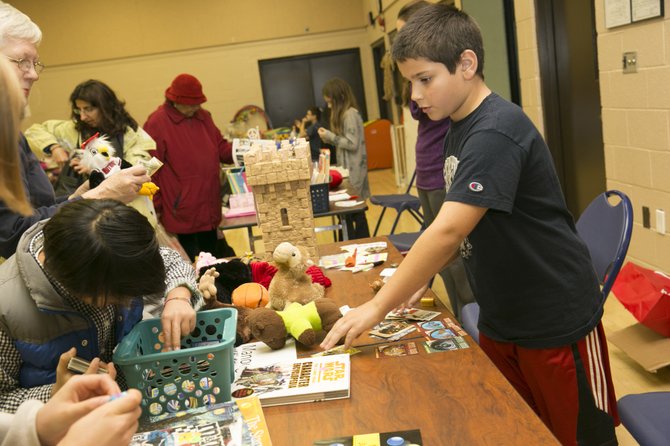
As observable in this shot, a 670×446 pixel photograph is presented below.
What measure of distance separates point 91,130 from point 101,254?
2517mm

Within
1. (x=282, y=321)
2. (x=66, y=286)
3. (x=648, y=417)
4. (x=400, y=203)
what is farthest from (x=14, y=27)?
(x=400, y=203)

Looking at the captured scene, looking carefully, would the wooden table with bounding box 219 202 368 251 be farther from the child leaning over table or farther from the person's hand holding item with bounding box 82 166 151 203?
the child leaning over table

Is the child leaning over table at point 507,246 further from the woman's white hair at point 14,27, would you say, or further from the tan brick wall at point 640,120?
the tan brick wall at point 640,120

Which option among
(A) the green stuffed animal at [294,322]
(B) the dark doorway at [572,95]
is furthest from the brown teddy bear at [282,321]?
(B) the dark doorway at [572,95]

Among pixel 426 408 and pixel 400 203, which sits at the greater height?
pixel 426 408

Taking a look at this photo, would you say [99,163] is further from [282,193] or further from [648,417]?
[648,417]

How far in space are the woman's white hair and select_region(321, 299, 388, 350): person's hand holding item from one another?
126 centimetres

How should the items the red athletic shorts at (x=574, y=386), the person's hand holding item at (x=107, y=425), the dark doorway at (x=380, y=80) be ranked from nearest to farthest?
1. the person's hand holding item at (x=107, y=425)
2. the red athletic shorts at (x=574, y=386)
3. the dark doorway at (x=380, y=80)

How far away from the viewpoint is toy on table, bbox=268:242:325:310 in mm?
1930

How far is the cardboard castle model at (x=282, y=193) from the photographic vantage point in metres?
2.45

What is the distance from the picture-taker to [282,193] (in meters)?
2.52

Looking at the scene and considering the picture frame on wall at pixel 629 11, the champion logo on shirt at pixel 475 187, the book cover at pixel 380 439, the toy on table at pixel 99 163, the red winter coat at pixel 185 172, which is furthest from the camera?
the red winter coat at pixel 185 172

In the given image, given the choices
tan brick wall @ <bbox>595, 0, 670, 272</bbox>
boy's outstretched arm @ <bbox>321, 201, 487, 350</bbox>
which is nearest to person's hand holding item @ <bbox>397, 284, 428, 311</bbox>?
boy's outstretched arm @ <bbox>321, 201, 487, 350</bbox>

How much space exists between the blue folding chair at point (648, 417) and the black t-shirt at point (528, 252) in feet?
0.66
